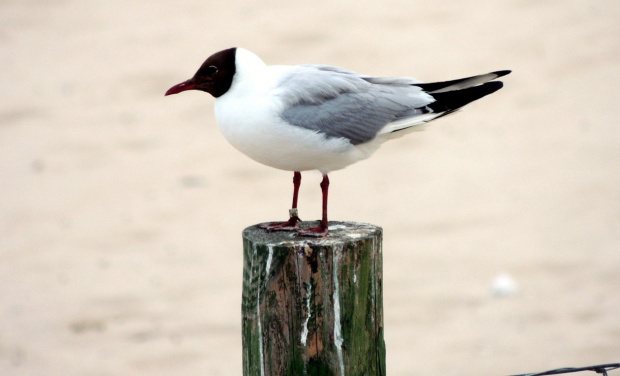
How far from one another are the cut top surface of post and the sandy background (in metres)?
3.02

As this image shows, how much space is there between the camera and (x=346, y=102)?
3.55m

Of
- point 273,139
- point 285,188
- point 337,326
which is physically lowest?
point 337,326

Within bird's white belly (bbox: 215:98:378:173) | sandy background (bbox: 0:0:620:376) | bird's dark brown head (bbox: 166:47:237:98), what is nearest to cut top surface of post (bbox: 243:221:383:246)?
bird's white belly (bbox: 215:98:378:173)

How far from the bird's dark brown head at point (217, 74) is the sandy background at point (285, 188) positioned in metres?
3.02

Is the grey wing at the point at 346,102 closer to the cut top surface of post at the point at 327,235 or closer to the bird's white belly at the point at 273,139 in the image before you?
the bird's white belly at the point at 273,139

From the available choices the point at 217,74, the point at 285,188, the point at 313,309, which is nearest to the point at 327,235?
the point at 313,309

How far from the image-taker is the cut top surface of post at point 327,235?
9.41ft

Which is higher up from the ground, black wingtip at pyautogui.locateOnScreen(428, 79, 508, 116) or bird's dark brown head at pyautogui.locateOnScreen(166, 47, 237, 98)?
bird's dark brown head at pyautogui.locateOnScreen(166, 47, 237, 98)

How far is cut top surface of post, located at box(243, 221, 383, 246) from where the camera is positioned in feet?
9.41

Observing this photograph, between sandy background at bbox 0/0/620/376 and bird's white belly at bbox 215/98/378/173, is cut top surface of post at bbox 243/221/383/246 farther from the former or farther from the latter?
sandy background at bbox 0/0/620/376

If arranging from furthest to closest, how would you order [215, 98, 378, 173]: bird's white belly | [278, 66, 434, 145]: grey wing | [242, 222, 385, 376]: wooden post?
[278, 66, 434, 145]: grey wing, [215, 98, 378, 173]: bird's white belly, [242, 222, 385, 376]: wooden post

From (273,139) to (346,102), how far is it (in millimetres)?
416

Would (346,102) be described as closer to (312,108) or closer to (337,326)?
(312,108)

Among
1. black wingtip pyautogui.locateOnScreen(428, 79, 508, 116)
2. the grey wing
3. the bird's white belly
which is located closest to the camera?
the bird's white belly
